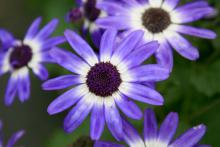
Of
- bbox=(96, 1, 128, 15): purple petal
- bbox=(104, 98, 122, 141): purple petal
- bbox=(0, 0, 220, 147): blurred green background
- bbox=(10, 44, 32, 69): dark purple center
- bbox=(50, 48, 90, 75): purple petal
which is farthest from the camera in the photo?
bbox=(0, 0, 220, 147): blurred green background

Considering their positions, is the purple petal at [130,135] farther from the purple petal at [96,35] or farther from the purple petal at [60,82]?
the purple petal at [96,35]

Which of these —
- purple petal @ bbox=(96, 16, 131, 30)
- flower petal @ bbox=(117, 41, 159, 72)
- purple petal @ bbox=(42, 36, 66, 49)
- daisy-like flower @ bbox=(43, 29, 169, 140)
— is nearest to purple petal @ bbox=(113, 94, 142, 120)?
daisy-like flower @ bbox=(43, 29, 169, 140)

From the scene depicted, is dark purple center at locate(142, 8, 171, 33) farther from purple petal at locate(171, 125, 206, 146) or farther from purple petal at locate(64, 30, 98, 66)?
purple petal at locate(171, 125, 206, 146)

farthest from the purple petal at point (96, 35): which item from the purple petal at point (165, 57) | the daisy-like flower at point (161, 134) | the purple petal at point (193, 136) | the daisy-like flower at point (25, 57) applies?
the purple petal at point (193, 136)

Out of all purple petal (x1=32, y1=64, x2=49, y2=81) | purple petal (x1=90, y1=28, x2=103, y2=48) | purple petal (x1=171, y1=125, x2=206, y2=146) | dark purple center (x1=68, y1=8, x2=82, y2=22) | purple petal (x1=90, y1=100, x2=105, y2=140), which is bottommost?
purple petal (x1=90, y1=100, x2=105, y2=140)

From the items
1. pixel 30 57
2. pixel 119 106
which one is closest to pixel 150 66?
pixel 119 106

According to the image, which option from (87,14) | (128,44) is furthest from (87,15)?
(128,44)
